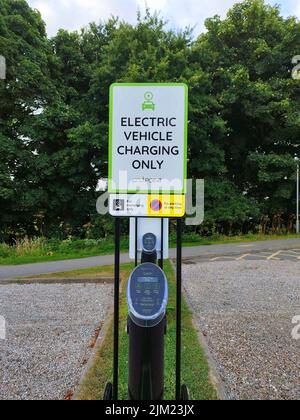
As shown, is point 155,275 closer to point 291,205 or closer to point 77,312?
point 77,312

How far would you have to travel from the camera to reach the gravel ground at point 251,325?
2.92 meters

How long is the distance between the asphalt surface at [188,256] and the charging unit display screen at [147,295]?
581 cm

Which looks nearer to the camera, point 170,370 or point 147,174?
point 147,174

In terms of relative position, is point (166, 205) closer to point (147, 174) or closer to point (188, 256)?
point (147, 174)

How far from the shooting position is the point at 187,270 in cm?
809

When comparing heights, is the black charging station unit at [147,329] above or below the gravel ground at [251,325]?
above

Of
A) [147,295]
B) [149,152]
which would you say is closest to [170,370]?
[147,295]

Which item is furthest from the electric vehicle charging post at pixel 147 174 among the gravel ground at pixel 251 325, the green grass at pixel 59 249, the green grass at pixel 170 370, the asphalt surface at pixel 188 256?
the green grass at pixel 59 249

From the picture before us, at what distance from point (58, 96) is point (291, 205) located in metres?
11.5

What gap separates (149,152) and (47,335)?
281cm

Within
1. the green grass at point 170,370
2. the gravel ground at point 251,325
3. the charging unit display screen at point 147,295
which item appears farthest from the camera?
the gravel ground at point 251,325

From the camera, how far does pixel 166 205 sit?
2.25 m

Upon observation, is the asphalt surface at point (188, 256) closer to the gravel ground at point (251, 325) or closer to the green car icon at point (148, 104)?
the gravel ground at point (251, 325)

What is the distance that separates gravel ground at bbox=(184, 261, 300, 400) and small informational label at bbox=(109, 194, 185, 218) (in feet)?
5.13
